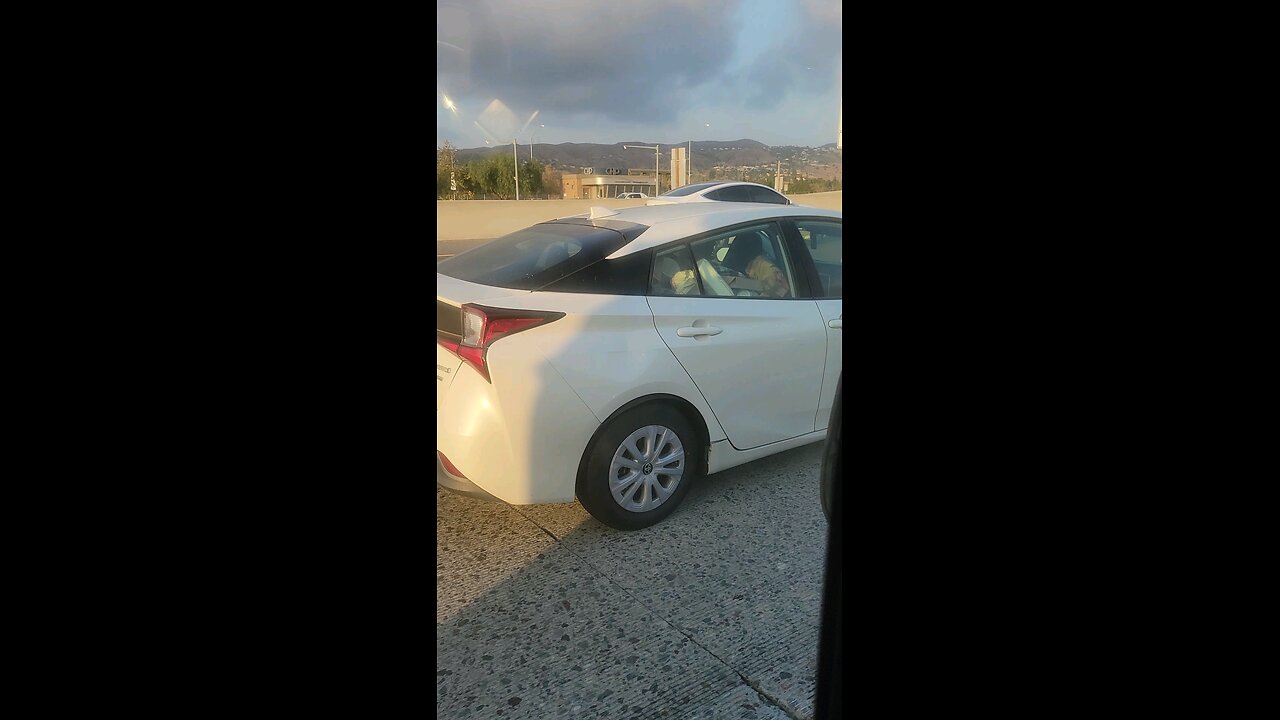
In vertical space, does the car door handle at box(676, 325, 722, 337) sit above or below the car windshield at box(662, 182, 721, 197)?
below

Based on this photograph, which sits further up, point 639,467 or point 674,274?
point 674,274

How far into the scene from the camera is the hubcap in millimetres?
2910

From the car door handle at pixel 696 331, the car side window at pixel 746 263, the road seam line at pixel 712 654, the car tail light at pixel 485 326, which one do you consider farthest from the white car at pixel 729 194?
the road seam line at pixel 712 654

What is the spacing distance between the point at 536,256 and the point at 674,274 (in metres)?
0.50

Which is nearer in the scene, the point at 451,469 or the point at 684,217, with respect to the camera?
the point at 451,469

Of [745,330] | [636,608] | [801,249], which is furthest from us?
[801,249]

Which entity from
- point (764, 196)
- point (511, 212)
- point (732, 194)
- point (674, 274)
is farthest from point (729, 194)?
point (511, 212)

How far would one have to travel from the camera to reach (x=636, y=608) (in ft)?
8.44

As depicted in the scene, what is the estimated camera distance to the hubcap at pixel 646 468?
2910 millimetres

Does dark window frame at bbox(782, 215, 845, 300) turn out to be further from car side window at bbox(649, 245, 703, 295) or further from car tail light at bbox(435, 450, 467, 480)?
car tail light at bbox(435, 450, 467, 480)

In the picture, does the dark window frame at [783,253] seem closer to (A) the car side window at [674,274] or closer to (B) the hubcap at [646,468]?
(A) the car side window at [674,274]

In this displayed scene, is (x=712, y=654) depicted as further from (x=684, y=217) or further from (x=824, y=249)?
(x=824, y=249)

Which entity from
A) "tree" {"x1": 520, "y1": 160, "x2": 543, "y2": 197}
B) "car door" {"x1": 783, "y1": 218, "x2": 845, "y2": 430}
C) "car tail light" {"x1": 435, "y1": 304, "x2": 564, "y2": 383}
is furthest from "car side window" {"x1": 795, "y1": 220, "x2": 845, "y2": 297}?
"car tail light" {"x1": 435, "y1": 304, "x2": 564, "y2": 383}

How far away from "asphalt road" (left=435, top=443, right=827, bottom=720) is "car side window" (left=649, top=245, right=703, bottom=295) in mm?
877
